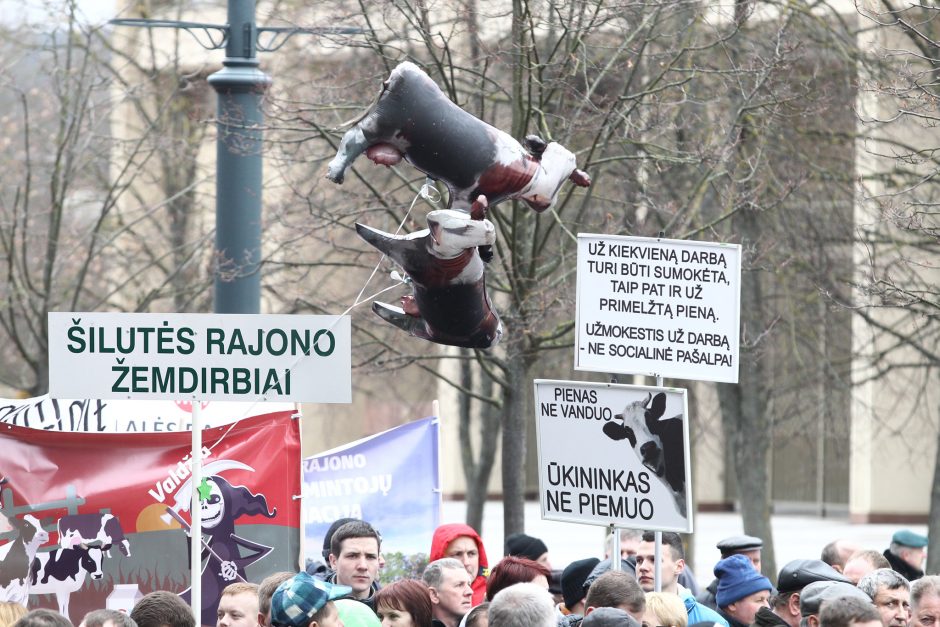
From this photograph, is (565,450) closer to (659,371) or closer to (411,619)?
(659,371)

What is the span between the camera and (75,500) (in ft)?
27.5

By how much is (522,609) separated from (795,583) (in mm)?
2254

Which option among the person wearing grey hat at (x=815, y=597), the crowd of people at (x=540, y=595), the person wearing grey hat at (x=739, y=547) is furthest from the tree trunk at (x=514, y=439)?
the person wearing grey hat at (x=815, y=597)

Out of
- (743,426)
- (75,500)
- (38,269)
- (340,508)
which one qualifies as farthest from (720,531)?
(75,500)

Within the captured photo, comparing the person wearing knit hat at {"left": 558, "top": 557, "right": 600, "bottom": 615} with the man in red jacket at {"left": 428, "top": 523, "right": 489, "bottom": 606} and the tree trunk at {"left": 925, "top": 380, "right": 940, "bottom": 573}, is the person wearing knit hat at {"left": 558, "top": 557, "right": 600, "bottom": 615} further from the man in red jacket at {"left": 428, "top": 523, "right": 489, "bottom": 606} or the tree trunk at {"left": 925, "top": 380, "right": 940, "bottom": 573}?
the tree trunk at {"left": 925, "top": 380, "right": 940, "bottom": 573}

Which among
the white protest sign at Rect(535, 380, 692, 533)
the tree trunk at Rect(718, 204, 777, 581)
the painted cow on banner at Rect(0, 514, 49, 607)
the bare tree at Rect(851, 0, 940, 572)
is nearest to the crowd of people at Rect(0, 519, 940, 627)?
the white protest sign at Rect(535, 380, 692, 533)

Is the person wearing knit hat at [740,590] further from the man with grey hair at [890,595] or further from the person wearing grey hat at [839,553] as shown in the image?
the person wearing grey hat at [839,553]

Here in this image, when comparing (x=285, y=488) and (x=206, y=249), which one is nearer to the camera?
(x=285, y=488)

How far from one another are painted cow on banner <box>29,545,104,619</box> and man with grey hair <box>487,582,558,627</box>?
312 cm

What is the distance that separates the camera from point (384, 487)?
10523 millimetres

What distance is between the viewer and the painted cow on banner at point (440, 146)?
5859mm

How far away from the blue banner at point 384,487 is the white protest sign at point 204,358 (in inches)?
123

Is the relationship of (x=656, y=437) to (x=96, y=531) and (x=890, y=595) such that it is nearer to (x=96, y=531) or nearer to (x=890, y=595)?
(x=890, y=595)

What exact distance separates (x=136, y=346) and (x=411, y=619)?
1.70 meters
